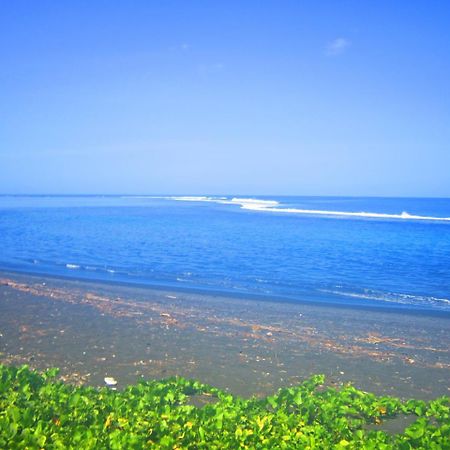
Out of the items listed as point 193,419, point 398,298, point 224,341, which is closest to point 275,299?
point 398,298

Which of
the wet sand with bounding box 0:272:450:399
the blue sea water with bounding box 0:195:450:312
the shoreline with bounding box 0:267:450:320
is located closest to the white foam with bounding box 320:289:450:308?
the blue sea water with bounding box 0:195:450:312

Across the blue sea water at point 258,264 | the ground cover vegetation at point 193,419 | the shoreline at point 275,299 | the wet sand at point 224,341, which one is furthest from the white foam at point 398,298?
the ground cover vegetation at point 193,419

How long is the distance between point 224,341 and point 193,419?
16.3 ft

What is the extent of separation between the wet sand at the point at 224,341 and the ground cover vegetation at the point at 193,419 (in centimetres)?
131

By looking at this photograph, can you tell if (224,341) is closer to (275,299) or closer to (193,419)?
(193,419)

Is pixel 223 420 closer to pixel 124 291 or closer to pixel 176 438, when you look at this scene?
pixel 176 438

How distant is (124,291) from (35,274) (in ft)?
20.1

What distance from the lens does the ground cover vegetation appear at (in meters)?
5.09

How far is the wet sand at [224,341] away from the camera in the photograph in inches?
344

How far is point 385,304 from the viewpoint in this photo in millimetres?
16188

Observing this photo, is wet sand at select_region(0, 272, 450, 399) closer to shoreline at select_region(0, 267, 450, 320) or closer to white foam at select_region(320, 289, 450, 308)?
shoreline at select_region(0, 267, 450, 320)

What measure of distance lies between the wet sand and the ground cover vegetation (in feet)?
4.30

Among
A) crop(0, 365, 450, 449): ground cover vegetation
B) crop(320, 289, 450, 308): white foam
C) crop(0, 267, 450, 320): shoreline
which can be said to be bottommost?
crop(0, 267, 450, 320): shoreline

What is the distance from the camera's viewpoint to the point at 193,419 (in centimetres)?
593
